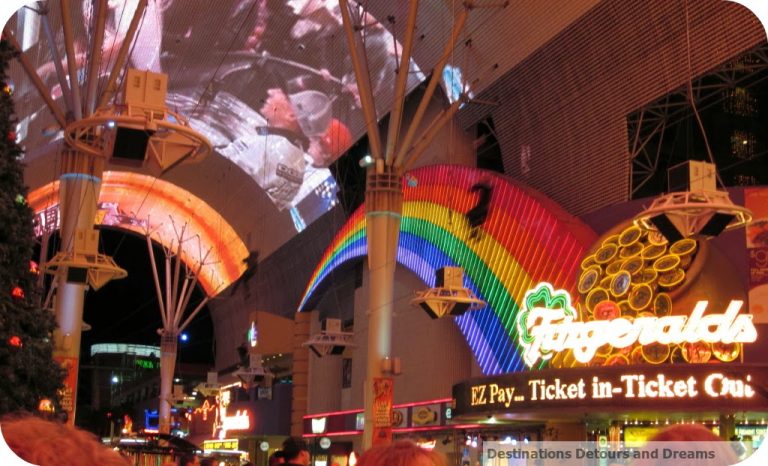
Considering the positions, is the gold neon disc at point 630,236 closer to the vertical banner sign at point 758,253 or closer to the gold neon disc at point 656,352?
the vertical banner sign at point 758,253

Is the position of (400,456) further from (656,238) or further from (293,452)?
(656,238)

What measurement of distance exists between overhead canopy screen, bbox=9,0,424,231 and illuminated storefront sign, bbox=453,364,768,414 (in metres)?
12.2

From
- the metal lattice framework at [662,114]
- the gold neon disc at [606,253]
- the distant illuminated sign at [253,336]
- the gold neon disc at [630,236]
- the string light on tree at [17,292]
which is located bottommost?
the string light on tree at [17,292]

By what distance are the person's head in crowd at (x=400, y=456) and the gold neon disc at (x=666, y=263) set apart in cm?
1667

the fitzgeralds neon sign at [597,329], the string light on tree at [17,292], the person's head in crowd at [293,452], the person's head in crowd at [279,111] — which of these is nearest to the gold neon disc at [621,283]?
Answer: the fitzgeralds neon sign at [597,329]

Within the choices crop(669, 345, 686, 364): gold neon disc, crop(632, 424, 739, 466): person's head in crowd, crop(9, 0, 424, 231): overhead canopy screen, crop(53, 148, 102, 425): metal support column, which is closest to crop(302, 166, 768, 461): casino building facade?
crop(669, 345, 686, 364): gold neon disc

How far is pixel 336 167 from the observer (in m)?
36.8

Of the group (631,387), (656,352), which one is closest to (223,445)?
(656,352)

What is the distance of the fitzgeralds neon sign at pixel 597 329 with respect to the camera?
55.1ft

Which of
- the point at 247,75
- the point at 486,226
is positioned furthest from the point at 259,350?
the point at 486,226

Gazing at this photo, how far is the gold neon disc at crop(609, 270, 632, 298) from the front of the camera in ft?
62.2

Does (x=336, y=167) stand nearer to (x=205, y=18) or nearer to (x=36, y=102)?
(x=205, y=18)

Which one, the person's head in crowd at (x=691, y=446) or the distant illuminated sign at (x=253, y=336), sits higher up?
the distant illuminated sign at (x=253, y=336)

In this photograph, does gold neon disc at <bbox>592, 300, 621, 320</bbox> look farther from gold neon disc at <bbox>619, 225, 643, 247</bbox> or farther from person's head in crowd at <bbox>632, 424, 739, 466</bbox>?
person's head in crowd at <bbox>632, 424, 739, 466</bbox>
